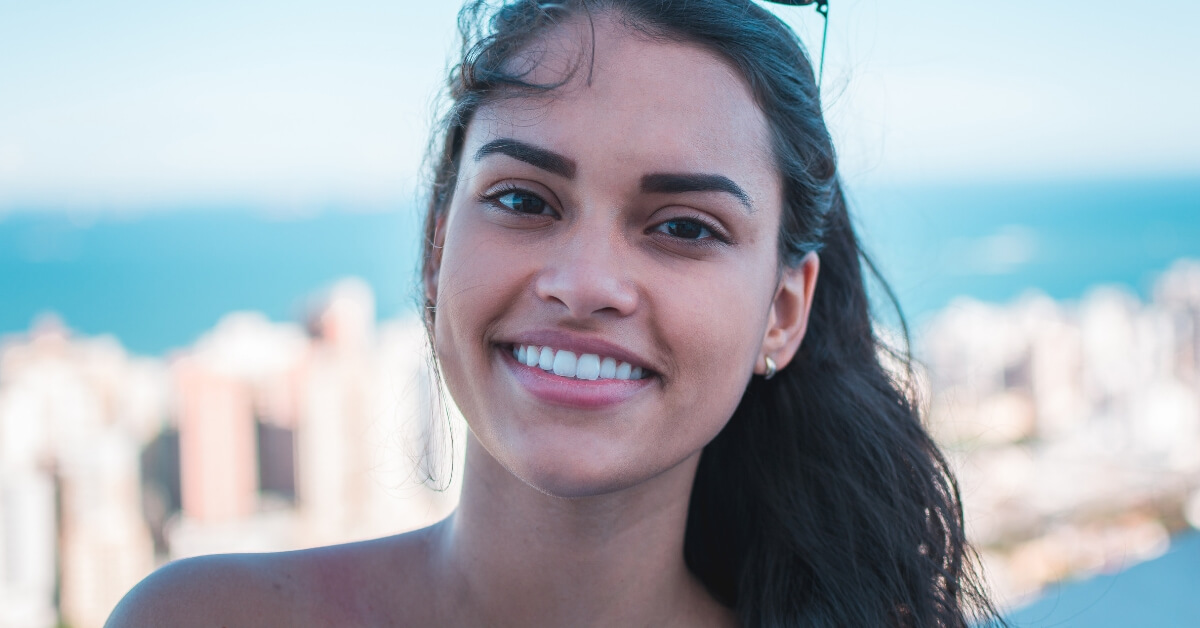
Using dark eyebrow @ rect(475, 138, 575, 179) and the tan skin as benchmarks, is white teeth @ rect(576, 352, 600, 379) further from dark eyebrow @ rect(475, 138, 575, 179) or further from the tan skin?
dark eyebrow @ rect(475, 138, 575, 179)

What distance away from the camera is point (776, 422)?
82.4 inches

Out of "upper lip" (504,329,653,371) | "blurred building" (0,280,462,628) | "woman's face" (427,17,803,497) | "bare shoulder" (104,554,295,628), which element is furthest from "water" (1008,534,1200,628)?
"blurred building" (0,280,462,628)

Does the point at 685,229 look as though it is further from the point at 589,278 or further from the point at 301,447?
the point at 301,447

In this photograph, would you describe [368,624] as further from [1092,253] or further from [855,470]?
[1092,253]

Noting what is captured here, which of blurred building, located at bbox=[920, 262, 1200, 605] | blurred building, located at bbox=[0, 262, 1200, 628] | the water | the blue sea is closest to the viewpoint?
the water

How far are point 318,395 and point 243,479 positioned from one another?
281cm

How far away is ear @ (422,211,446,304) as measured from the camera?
183 cm

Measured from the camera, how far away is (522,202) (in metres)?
1.54

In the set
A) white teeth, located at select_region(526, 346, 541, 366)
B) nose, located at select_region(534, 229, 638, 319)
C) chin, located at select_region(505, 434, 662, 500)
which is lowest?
chin, located at select_region(505, 434, 662, 500)

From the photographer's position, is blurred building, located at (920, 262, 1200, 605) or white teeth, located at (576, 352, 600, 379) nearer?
white teeth, located at (576, 352, 600, 379)

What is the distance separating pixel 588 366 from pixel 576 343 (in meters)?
0.04

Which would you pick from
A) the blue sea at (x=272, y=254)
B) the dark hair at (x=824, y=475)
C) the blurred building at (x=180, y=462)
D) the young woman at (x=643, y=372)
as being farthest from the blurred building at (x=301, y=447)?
the young woman at (x=643, y=372)

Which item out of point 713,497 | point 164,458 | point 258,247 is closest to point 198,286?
point 258,247

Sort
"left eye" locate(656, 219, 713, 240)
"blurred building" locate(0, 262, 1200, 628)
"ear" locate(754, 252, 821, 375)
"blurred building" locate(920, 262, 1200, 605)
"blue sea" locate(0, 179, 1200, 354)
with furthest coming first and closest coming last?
1. "blue sea" locate(0, 179, 1200, 354)
2. "blurred building" locate(0, 262, 1200, 628)
3. "blurred building" locate(920, 262, 1200, 605)
4. "ear" locate(754, 252, 821, 375)
5. "left eye" locate(656, 219, 713, 240)
